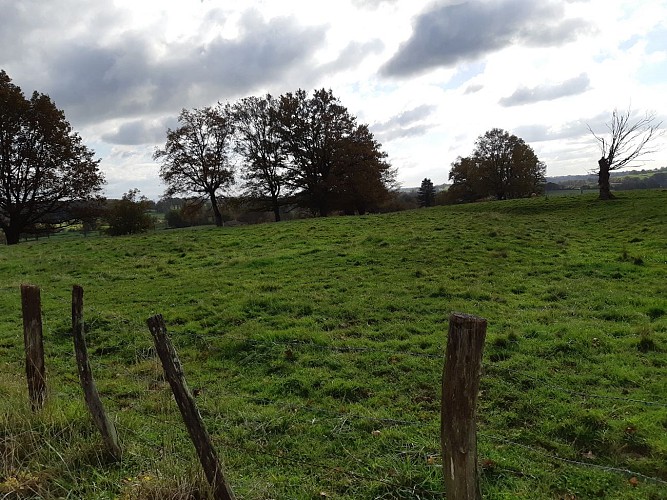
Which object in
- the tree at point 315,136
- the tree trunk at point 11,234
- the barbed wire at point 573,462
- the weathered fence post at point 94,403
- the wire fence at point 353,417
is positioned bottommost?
the barbed wire at point 573,462

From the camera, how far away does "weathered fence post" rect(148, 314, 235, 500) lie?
11.9 feet

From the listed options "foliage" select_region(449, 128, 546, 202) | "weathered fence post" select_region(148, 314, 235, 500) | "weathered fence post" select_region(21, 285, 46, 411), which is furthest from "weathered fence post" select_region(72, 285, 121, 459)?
"foliage" select_region(449, 128, 546, 202)

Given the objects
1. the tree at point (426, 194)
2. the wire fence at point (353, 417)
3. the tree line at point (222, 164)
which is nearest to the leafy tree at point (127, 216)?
the tree line at point (222, 164)

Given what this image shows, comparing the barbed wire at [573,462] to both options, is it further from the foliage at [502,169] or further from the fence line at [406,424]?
the foliage at [502,169]

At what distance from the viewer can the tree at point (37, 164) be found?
1243 inches

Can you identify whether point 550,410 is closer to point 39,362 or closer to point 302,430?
point 302,430

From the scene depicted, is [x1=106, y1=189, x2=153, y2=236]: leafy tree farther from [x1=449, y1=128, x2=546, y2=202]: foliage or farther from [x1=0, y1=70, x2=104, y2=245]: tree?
[x1=449, y1=128, x2=546, y2=202]: foliage

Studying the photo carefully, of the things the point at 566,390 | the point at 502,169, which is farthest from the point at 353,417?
the point at 502,169

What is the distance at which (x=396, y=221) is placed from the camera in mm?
25594

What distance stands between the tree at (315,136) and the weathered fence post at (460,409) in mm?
35607

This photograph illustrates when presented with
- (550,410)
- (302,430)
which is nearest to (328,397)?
(302,430)

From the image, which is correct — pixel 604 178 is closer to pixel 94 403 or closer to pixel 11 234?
pixel 94 403

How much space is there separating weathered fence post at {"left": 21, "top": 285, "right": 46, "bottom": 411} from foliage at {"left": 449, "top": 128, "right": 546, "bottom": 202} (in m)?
57.4

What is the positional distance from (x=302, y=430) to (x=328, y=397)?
0.92m
